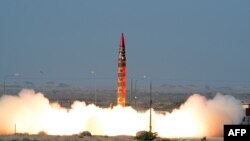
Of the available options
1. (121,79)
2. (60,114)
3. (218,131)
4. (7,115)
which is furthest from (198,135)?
(7,115)

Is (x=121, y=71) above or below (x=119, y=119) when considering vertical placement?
above

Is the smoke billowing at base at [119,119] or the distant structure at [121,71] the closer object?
the distant structure at [121,71]

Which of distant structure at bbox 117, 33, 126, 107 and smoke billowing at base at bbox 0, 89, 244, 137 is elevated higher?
distant structure at bbox 117, 33, 126, 107

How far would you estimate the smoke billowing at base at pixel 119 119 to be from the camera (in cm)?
9481

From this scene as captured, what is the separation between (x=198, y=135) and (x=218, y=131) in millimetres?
3235

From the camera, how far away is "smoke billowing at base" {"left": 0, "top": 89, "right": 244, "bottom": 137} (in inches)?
3733

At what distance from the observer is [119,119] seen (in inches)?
3733

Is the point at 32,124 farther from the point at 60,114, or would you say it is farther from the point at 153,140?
the point at 153,140

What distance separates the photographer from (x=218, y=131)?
95375 mm

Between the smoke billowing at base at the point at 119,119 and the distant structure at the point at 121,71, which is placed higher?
the distant structure at the point at 121,71

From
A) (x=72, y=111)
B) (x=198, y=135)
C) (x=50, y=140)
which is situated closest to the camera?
(x=50, y=140)

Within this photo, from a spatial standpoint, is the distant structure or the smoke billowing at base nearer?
the distant structure

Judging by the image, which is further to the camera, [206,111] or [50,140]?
[206,111]

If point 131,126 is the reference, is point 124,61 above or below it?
above
